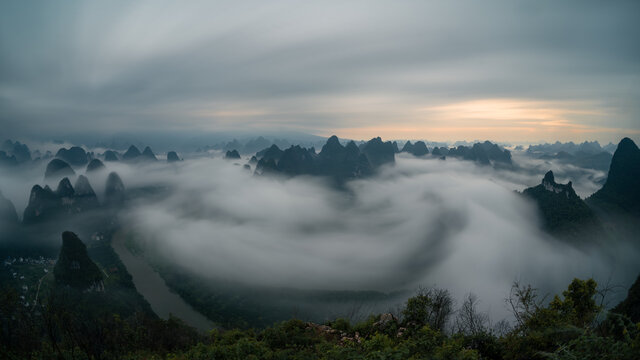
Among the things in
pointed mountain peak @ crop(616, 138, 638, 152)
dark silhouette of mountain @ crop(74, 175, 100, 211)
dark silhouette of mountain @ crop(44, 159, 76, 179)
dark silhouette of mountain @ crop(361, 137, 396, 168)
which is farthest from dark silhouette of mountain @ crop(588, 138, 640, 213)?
dark silhouette of mountain @ crop(44, 159, 76, 179)

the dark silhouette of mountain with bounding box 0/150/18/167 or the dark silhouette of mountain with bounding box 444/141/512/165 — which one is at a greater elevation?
the dark silhouette of mountain with bounding box 0/150/18/167

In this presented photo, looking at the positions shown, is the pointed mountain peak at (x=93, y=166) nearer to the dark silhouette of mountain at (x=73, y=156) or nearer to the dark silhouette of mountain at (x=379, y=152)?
the dark silhouette of mountain at (x=73, y=156)

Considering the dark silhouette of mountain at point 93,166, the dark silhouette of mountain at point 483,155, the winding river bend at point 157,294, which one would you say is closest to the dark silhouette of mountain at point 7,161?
the dark silhouette of mountain at point 93,166

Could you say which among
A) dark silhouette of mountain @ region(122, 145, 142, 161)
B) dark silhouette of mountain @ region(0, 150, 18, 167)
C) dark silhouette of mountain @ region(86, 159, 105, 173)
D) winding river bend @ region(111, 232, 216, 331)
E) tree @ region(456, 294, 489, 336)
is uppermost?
dark silhouette of mountain @ region(122, 145, 142, 161)

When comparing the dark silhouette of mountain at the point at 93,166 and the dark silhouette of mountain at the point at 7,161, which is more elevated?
the dark silhouette of mountain at the point at 7,161

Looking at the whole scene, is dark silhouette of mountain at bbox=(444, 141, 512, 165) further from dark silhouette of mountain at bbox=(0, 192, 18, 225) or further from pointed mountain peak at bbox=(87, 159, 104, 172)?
pointed mountain peak at bbox=(87, 159, 104, 172)

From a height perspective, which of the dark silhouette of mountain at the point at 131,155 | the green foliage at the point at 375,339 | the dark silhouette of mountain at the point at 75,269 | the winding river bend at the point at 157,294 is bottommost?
the winding river bend at the point at 157,294

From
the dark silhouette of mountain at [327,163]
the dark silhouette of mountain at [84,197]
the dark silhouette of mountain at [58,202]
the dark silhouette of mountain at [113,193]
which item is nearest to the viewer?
the dark silhouette of mountain at [58,202]

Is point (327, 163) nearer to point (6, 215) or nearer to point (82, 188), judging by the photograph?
point (82, 188)
